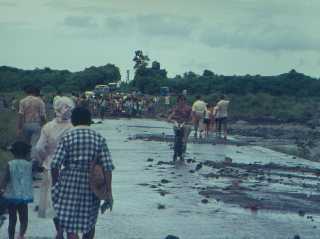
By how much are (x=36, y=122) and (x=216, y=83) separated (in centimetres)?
9968

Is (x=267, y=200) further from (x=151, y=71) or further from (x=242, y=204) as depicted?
(x=151, y=71)

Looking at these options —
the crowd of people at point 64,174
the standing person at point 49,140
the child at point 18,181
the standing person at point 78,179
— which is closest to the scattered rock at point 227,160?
the crowd of people at point 64,174

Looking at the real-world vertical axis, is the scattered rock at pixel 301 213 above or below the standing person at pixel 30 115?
below

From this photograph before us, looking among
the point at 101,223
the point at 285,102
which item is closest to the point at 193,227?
the point at 101,223

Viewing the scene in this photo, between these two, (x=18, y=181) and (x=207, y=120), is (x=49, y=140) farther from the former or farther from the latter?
(x=207, y=120)

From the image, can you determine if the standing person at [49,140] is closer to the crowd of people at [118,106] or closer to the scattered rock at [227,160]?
the scattered rock at [227,160]

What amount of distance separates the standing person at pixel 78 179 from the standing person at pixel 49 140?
62.4 inches

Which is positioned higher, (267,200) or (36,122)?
(36,122)

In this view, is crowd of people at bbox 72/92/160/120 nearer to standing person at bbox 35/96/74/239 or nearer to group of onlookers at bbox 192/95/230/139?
group of onlookers at bbox 192/95/230/139

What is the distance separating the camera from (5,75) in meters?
134

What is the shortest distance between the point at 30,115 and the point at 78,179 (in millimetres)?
8493

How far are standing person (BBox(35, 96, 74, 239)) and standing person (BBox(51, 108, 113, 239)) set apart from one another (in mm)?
1585

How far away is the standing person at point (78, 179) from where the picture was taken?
9.80 m

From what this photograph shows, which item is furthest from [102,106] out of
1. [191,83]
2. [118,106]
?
[191,83]
